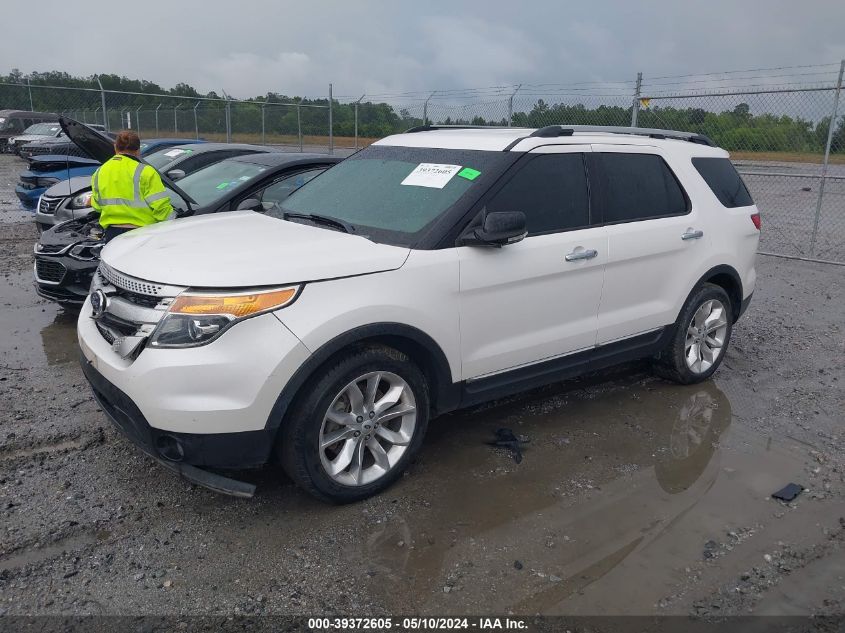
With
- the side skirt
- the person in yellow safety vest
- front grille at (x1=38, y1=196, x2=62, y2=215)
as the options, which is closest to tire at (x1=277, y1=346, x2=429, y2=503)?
the side skirt

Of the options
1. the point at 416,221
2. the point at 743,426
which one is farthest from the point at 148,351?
the point at 743,426

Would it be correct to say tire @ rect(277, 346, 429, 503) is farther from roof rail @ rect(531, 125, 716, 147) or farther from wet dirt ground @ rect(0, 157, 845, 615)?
roof rail @ rect(531, 125, 716, 147)

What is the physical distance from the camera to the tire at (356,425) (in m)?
3.41

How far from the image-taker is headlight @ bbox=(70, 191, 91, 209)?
8.05 meters

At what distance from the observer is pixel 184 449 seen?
3.25 metres

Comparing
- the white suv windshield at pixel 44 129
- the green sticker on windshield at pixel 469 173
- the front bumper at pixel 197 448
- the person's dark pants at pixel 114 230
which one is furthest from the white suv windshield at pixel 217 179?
the white suv windshield at pixel 44 129

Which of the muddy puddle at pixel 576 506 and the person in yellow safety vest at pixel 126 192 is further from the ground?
the person in yellow safety vest at pixel 126 192

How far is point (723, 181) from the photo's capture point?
18.2ft

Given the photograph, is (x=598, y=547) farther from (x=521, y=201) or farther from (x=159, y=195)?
(x=159, y=195)

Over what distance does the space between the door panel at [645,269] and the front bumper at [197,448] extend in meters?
2.39

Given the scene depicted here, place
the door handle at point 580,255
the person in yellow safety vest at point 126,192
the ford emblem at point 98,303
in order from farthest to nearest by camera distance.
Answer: the person in yellow safety vest at point 126,192, the door handle at point 580,255, the ford emblem at point 98,303

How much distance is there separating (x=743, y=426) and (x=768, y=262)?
643 cm

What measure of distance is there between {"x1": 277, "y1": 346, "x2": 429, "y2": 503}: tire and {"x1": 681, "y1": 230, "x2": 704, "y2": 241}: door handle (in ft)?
7.77

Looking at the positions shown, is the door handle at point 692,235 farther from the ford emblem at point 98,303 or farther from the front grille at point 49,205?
the front grille at point 49,205
